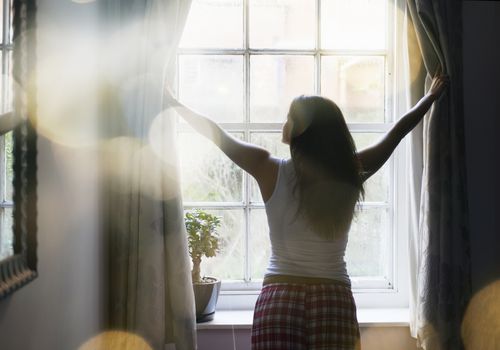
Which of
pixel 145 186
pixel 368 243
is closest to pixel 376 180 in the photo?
pixel 368 243

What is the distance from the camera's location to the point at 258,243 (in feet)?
8.26

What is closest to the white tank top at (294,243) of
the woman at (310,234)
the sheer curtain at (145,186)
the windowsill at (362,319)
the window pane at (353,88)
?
the woman at (310,234)

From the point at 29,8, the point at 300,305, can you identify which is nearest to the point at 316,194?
the point at 300,305

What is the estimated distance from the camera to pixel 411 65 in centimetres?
231

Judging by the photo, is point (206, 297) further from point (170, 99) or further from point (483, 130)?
point (483, 130)

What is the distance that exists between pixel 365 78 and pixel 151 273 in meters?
1.21

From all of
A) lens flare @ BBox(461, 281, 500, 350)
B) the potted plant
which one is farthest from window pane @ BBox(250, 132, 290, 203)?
lens flare @ BBox(461, 281, 500, 350)

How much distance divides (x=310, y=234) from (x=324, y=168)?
193 mm

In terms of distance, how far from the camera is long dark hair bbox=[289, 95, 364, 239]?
1700 mm

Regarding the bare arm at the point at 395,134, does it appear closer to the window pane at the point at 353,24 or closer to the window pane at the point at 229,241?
the window pane at the point at 353,24

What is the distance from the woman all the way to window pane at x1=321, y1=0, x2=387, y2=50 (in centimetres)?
87

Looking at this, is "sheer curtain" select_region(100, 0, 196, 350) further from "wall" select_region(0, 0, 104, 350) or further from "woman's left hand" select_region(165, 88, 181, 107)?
"wall" select_region(0, 0, 104, 350)

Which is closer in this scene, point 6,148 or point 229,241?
point 6,148

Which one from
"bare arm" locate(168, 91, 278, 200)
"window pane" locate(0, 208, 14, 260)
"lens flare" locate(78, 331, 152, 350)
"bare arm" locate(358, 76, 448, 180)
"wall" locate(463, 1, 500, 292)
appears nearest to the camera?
"window pane" locate(0, 208, 14, 260)
